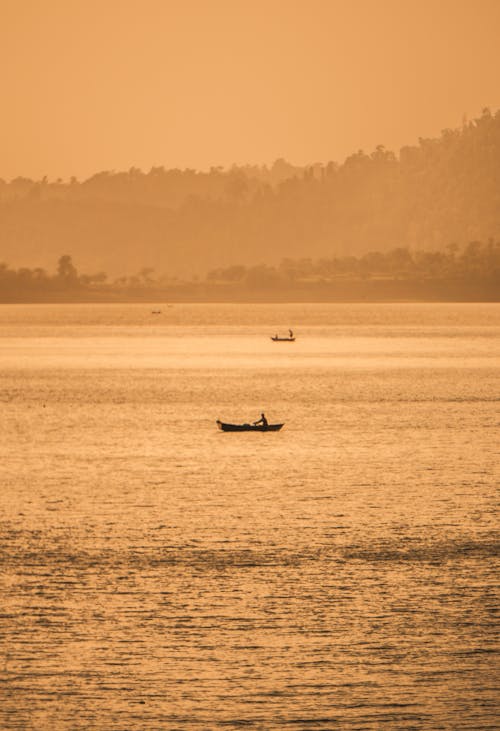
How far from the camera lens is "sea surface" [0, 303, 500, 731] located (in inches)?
→ 914

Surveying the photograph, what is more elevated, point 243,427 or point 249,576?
point 249,576

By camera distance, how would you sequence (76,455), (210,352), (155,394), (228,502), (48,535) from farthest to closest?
(210,352)
(155,394)
(76,455)
(228,502)
(48,535)

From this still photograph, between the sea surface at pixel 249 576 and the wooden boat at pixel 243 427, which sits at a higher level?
the sea surface at pixel 249 576

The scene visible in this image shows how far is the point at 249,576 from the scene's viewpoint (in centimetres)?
3316

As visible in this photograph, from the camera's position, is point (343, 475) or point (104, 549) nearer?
point (104, 549)

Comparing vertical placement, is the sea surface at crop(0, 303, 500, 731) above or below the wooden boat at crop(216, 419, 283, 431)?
above

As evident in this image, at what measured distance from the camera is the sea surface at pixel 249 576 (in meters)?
23.2

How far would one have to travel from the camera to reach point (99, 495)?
48.2m

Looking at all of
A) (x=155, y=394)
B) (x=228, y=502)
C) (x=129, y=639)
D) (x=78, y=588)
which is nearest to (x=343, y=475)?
(x=228, y=502)

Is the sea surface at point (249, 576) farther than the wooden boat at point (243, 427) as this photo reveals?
No

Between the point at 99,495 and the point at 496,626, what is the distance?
2334 centimetres

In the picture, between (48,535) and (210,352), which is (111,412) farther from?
(210,352)

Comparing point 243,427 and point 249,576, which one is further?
point 243,427

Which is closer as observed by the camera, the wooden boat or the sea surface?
the sea surface
